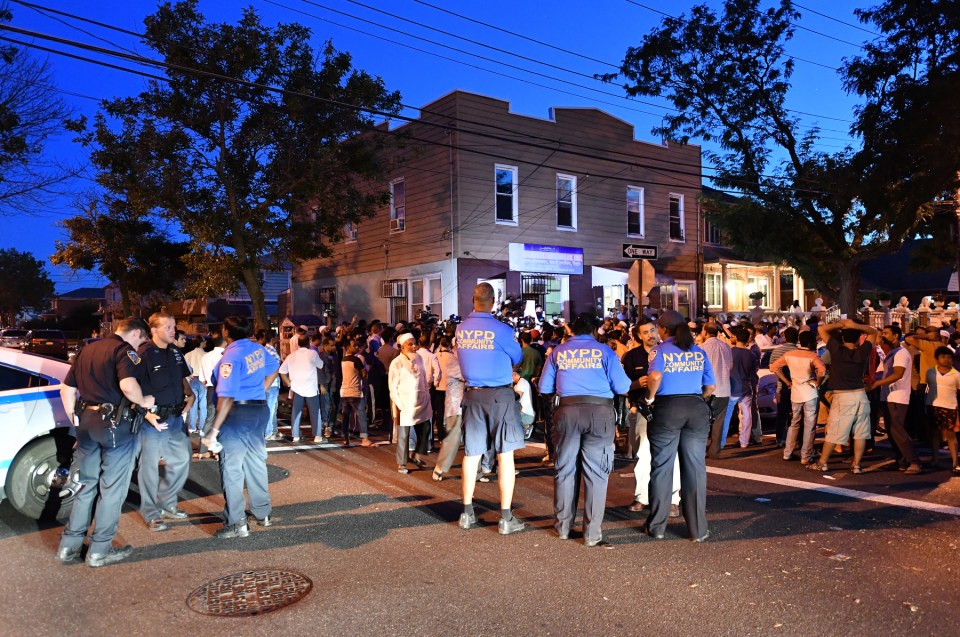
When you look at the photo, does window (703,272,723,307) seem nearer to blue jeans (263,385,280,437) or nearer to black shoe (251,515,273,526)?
blue jeans (263,385,280,437)

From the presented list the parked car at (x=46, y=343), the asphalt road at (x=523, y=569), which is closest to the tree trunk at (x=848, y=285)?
the asphalt road at (x=523, y=569)

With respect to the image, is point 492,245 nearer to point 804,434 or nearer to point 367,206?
point 367,206

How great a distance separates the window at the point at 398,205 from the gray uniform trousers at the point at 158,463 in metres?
18.4

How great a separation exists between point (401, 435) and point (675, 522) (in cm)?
364

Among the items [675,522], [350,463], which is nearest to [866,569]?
[675,522]

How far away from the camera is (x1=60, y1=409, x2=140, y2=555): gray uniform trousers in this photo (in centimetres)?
523

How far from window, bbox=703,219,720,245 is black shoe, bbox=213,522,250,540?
86.4 ft

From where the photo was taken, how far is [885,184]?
712 inches

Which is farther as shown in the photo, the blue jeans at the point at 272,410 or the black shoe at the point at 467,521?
the blue jeans at the point at 272,410

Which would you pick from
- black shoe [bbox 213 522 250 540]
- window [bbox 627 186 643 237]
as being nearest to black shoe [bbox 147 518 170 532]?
black shoe [bbox 213 522 250 540]

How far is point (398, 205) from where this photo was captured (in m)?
24.8

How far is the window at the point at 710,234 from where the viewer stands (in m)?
29.4

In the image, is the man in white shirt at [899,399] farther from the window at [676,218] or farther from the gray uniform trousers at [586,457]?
the window at [676,218]

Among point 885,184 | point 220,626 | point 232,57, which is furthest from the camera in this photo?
point 232,57
